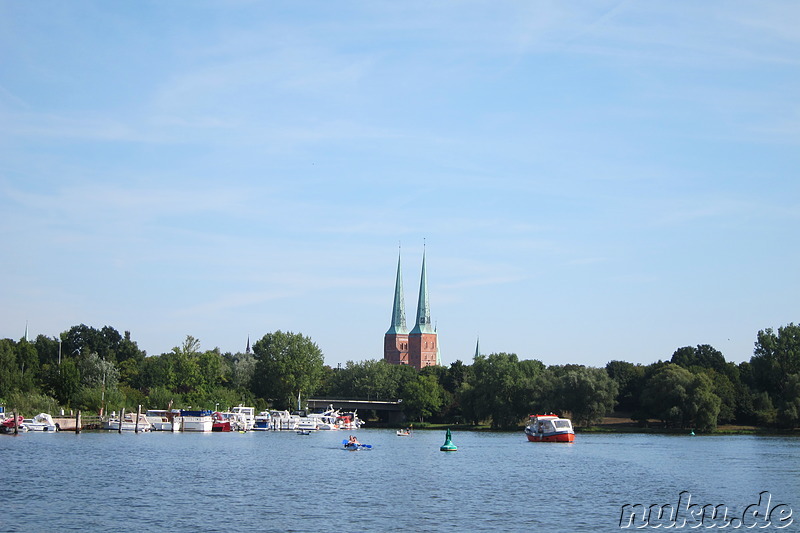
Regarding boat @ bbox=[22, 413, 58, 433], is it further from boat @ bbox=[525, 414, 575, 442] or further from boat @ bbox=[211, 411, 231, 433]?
boat @ bbox=[525, 414, 575, 442]

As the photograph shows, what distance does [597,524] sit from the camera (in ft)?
144

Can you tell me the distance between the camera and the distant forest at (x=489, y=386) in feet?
456

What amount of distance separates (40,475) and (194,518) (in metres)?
22.6

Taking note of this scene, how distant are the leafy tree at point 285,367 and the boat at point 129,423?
52477 mm

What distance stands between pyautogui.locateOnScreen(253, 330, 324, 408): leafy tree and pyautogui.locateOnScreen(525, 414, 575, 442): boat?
74.7m

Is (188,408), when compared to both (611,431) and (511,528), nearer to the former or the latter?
(611,431)

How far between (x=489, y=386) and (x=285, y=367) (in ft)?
161

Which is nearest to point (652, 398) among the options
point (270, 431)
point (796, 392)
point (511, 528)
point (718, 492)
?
point (796, 392)

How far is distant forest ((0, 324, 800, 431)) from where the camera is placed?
139m

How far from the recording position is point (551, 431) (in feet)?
395

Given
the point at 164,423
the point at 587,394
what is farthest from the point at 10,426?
the point at 587,394

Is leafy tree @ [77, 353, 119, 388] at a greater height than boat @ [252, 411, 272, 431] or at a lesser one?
greater

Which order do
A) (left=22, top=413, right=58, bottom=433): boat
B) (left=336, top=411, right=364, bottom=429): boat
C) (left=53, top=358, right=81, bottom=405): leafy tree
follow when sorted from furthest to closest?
(left=336, top=411, right=364, bottom=429): boat, (left=53, top=358, right=81, bottom=405): leafy tree, (left=22, top=413, right=58, bottom=433): boat

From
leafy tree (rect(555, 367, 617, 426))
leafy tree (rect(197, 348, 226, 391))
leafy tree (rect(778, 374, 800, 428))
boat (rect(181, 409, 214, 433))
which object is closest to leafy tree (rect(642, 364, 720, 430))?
leafy tree (rect(555, 367, 617, 426))
